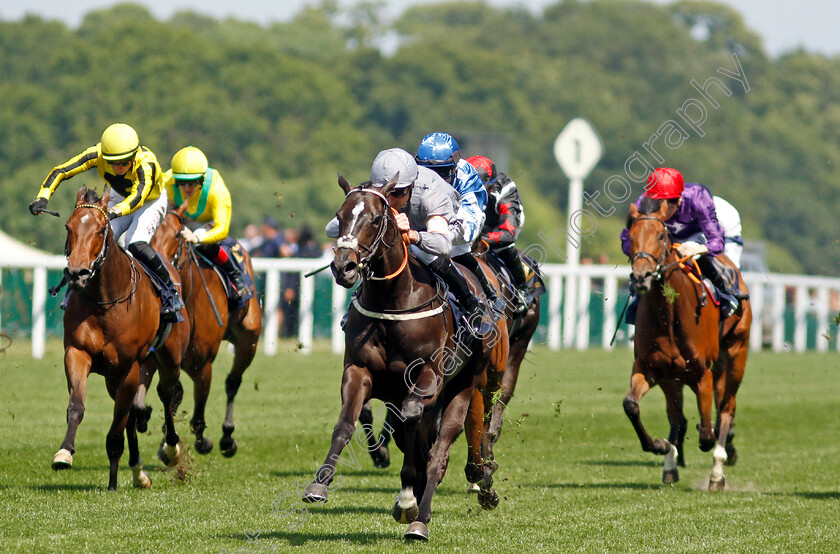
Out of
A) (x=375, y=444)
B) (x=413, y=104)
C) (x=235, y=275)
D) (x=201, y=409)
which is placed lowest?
(x=375, y=444)

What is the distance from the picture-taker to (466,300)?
6.78 m

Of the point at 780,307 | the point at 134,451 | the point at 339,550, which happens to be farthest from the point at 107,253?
the point at 780,307

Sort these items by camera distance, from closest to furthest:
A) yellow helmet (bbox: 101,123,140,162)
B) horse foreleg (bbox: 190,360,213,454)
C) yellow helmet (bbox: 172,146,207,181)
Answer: yellow helmet (bbox: 101,123,140,162), yellow helmet (bbox: 172,146,207,181), horse foreleg (bbox: 190,360,213,454)

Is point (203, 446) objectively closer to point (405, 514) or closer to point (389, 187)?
point (405, 514)

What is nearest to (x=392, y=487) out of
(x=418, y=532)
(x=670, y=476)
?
(x=670, y=476)

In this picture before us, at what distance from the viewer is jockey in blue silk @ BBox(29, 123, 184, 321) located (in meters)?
7.64

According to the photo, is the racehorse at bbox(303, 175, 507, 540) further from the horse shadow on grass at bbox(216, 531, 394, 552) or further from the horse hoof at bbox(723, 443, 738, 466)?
the horse hoof at bbox(723, 443, 738, 466)

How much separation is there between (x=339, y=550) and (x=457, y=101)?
5025 centimetres

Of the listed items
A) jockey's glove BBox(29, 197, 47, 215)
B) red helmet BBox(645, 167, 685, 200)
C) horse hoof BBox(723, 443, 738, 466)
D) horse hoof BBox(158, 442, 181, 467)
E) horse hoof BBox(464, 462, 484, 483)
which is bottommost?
horse hoof BBox(723, 443, 738, 466)

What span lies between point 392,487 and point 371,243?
10.1 ft

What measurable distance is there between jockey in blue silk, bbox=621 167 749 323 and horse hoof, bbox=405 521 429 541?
3486mm

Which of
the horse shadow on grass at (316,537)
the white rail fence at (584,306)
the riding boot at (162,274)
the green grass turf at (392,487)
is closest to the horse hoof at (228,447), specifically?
the green grass turf at (392,487)

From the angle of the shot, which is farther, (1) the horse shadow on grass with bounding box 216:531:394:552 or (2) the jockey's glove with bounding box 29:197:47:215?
(2) the jockey's glove with bounding box 29:197:47:215

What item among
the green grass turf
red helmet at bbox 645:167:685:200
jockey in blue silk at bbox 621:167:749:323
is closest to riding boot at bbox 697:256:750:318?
jockey in blue silk at bbox 621:167:749:323
